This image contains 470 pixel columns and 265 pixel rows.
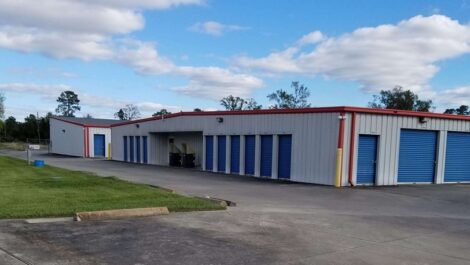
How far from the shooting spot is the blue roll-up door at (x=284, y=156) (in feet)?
74.9

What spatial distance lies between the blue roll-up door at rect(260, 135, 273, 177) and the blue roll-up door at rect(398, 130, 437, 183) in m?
6.12

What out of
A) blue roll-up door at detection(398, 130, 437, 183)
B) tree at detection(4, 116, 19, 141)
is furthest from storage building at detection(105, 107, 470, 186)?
tree at detection(4, 116, 19, 141)

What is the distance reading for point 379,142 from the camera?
68.4 feet

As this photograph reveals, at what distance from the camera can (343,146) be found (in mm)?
20016

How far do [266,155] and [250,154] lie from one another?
1.30m

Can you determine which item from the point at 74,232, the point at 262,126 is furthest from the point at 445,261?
the point at 262,126

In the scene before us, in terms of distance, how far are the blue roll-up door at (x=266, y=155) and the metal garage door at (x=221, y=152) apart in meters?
3.42

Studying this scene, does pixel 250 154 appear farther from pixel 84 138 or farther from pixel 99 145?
pixel 99 145

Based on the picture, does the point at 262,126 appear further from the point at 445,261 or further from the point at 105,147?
the point at 105,147

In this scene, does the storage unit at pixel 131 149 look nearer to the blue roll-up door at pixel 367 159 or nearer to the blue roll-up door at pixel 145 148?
the blue roll-up door at pixel 145 148

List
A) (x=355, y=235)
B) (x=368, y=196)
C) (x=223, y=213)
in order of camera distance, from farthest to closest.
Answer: (x=368, y=196), (x=223, y=213), (x=355, y=235)

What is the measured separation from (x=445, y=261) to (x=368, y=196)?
918 centimetres

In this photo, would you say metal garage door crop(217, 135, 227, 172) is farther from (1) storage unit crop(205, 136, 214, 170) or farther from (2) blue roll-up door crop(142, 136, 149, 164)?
(2) blue roll-up door crop(142, 136, 149, 164)

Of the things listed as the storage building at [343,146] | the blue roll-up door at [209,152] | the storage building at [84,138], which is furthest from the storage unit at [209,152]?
the storage building at [84,138]
